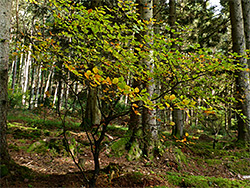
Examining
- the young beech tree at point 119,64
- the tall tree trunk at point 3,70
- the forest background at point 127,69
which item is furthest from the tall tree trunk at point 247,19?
the tall tree trunk at point 3,70

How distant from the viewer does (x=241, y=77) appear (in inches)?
226

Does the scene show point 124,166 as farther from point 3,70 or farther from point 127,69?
point 3,70

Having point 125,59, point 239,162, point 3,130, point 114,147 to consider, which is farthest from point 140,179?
point 239,162

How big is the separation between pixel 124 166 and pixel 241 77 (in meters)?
5.03

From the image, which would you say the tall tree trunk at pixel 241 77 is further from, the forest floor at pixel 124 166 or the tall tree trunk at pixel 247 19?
the tall tree trunk at pixel 247 19

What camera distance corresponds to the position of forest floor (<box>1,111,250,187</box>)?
2.69 metres

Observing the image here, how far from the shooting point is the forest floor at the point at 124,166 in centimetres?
269

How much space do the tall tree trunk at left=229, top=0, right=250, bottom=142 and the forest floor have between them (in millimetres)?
715

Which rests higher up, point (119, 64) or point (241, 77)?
point (241, 77)

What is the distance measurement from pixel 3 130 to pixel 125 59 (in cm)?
203

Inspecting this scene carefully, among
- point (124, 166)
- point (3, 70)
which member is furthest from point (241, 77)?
point (3, 70)

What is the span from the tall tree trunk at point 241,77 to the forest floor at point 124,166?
715 millimetres

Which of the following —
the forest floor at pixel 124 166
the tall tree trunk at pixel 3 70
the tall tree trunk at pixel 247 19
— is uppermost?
the tall tree trunk at pixel 247 19

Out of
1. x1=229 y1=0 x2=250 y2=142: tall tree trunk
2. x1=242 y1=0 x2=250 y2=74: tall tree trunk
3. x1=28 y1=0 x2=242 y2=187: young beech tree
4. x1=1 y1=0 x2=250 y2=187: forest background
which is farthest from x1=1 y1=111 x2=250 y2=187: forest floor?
x1=242 y1=0 x2=250 y2=74: tall tree trunk
